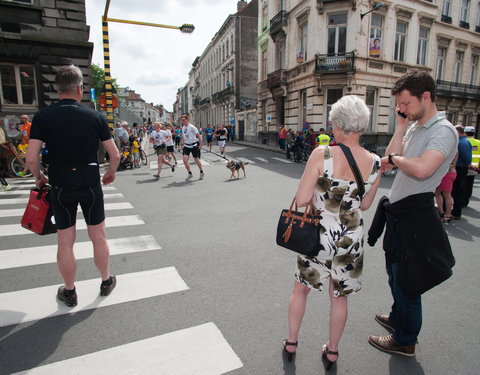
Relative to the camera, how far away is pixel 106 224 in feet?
18.4

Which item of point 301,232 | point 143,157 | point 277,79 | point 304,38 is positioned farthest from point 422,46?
point 301,232

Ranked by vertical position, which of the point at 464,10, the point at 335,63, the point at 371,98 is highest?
the point at 464,10

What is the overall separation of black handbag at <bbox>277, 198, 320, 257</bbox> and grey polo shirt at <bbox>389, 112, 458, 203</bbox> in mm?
726

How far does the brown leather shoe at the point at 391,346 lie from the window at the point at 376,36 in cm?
2114

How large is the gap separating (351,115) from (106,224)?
4.83 meters

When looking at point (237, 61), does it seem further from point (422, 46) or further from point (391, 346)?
point (391, 346)

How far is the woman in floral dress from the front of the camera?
2.08m

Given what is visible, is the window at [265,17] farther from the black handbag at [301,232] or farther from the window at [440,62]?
the black handbag at [301,232]

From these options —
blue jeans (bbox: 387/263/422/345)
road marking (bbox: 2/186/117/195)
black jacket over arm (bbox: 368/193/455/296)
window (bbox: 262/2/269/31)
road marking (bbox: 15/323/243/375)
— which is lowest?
road marking (bbox: 15/323/243/375)

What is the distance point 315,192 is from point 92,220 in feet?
6.95

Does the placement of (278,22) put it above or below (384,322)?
above

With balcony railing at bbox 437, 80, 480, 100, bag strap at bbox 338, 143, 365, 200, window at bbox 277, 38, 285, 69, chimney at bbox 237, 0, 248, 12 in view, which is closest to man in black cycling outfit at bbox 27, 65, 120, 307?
bag strap at bbox 338, 143, 365, 200

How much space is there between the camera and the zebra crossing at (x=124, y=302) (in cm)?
230

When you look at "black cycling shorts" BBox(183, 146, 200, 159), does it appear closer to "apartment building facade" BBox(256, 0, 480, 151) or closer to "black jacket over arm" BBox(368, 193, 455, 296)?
"black jacket over arm" BBox(368, 193, 455, 296)
